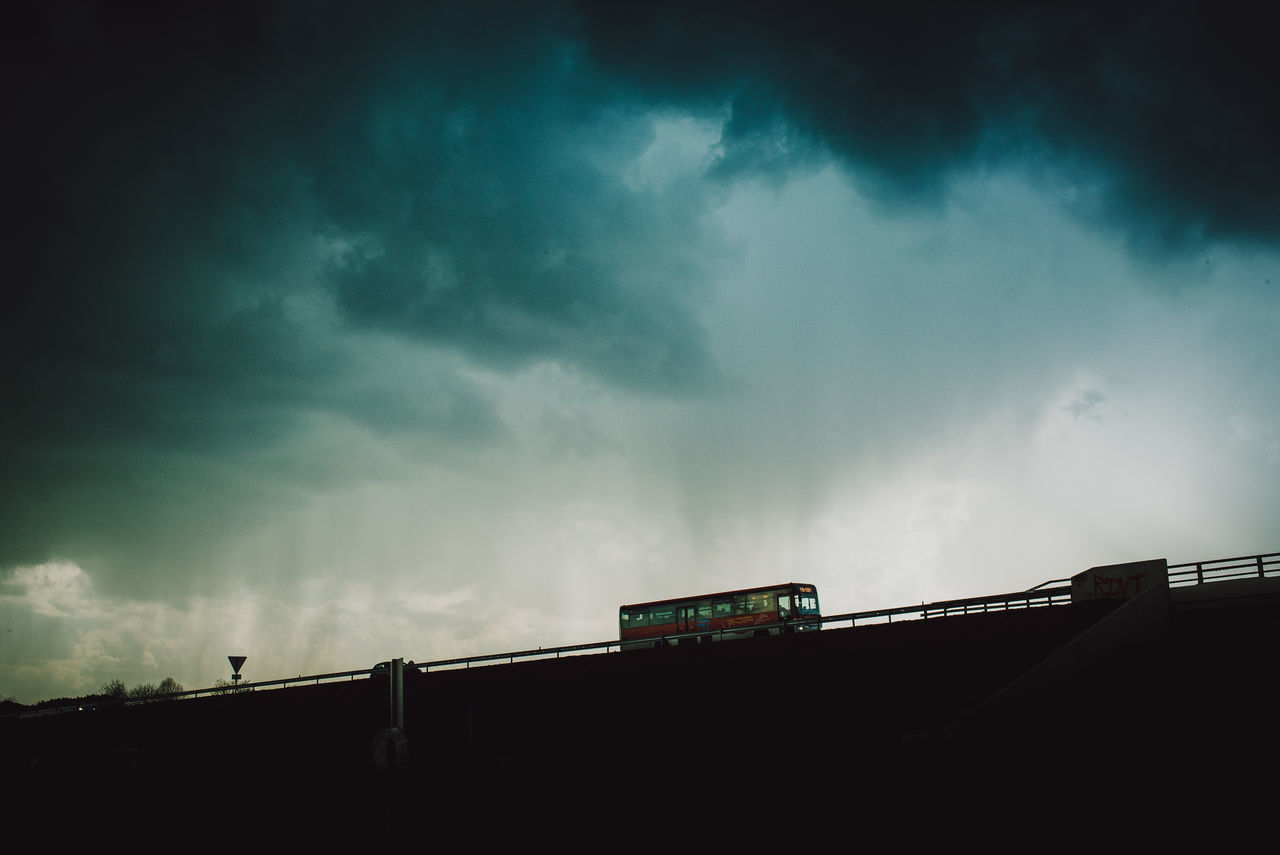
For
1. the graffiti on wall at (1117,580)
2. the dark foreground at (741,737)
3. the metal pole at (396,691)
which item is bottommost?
the dark foreground at (741,737)

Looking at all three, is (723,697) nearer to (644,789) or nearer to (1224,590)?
(644,789)

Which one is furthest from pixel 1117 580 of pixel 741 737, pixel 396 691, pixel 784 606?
pixel 396 691

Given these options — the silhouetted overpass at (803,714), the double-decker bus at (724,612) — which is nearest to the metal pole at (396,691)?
the silhouetted overpass at (803,714)

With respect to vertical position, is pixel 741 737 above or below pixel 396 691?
below

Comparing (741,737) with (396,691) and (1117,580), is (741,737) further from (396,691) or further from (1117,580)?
(1117,580)

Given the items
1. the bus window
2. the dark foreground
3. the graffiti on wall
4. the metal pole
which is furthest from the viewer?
the bus window

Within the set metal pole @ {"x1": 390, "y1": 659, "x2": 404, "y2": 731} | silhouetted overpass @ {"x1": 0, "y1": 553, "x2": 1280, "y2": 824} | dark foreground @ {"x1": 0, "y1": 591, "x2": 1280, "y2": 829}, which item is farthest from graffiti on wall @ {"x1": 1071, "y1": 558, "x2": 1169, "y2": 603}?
metal pole @ {"x1": 390, "y1": 659, "x2": 404, "y2": 731}

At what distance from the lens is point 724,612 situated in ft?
129

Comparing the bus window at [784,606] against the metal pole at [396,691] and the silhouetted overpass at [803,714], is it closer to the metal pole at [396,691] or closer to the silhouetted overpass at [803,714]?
the silhouetted overpass at [803,714]

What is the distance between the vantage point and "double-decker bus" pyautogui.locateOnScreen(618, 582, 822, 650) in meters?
38.4

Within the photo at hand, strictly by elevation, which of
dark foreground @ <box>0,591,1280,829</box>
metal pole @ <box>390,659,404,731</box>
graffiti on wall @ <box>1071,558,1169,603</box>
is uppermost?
graffiti on wall @ <box>1071,558,1169,603</box>

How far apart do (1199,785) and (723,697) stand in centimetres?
1331

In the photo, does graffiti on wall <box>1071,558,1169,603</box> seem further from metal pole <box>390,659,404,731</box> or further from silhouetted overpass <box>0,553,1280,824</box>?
metal pole <box>390,659,404,731</box>

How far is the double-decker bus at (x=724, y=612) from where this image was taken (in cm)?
3841
